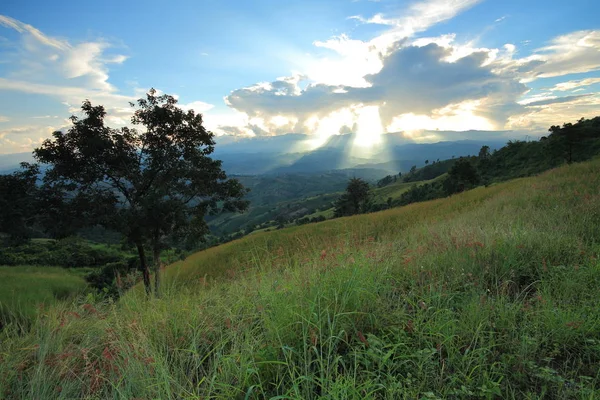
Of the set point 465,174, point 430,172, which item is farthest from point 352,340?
point 430,172

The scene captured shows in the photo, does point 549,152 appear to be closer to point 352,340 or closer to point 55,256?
point 352,340

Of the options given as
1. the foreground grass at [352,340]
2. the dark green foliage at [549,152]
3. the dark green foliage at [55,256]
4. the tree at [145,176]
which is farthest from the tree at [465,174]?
the dark green foliage at [55,256]

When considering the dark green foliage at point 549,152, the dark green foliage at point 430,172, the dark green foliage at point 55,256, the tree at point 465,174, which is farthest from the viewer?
the dark green foliage at point 430,172

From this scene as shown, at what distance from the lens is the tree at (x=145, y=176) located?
38.8 ft

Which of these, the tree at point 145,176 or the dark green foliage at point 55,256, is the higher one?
the tree at point 145,176

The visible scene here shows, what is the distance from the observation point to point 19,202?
1097cm

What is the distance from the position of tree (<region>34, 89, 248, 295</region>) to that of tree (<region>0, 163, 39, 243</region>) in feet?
1.95

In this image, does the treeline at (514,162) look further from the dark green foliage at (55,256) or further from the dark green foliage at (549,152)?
the dark green foliage at (55,256)

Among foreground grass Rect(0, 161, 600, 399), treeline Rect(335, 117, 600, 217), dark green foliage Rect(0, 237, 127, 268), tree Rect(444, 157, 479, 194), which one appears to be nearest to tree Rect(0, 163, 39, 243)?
foreground grass Rect(0, 161, 600, 399)

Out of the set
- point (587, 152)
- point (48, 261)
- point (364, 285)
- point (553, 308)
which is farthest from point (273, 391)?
point (587, 152)

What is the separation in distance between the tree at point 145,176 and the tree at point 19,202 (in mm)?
593

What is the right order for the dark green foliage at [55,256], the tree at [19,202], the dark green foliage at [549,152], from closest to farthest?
the tree at [19,202]
the dark green foliage at [55,256]
the dark green foliage at [549,152]

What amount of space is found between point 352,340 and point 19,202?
14559 millimetres

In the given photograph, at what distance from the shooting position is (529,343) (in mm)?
2422
